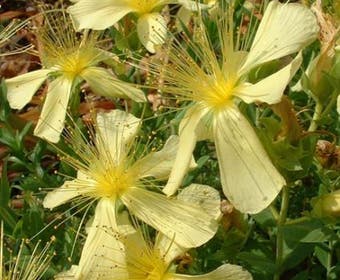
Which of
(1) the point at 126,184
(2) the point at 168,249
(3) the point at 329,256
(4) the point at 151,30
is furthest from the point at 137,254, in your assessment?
(4) the point at 151,30

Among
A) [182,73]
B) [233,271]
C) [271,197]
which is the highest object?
[182,73]

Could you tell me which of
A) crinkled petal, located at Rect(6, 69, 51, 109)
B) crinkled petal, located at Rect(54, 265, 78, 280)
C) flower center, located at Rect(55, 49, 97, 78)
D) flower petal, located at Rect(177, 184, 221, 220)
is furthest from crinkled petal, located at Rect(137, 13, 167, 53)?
crinkled petal, located at Rect(54, 265, 78, 280)

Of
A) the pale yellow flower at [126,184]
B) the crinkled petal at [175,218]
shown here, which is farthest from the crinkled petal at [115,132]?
the crinkled petal at [175,218]

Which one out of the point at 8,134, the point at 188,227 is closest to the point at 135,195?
the point at 188,227

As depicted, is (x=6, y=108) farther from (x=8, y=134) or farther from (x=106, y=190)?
(x=106, y=190)

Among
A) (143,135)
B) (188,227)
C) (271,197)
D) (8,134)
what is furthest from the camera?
(8,134)

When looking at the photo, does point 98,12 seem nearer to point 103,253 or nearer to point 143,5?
point 143,5

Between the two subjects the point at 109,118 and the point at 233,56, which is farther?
the point at 109,118
